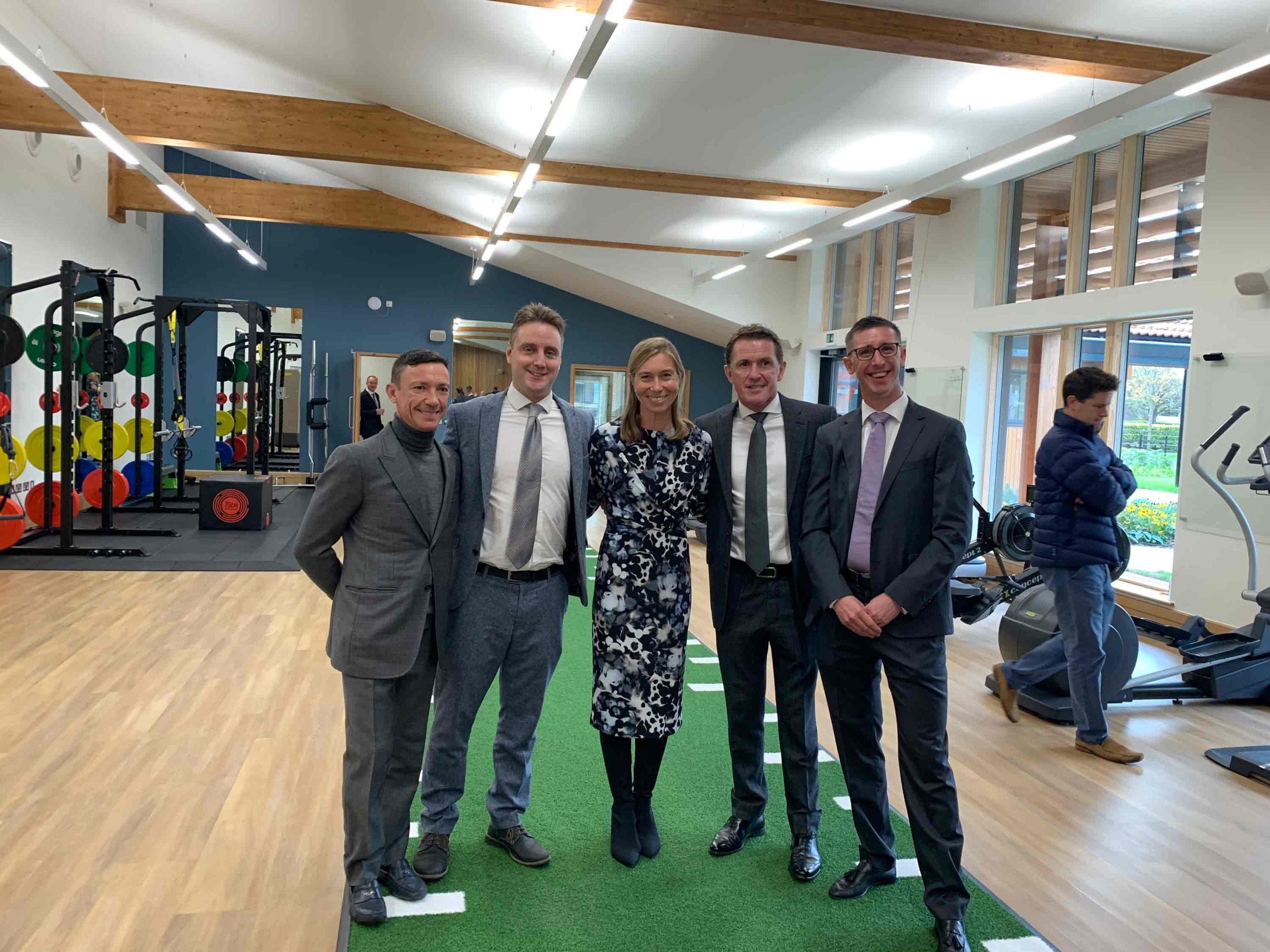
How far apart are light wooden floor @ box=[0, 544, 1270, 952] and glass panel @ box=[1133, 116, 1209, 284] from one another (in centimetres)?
383

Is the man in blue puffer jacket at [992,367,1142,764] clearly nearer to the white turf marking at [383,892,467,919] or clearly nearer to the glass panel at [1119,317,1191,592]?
the white turf marking at [383,892,467,919]

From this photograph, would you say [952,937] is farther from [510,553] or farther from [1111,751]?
[1111,751]

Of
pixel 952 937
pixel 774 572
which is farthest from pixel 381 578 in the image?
pixel 952 937

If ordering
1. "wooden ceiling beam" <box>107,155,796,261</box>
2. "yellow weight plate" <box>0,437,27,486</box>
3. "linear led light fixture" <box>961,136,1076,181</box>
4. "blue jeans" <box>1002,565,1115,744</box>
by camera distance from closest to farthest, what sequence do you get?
"blue jeans" <box>1002,565,1115,744</box>
"linear led light fixture" <box>961,136,1076,181</box>
"yellow weight plate" <box>0,437,27,486</box>
"wooden ceiling beam" <box>107,155,796,261</box>

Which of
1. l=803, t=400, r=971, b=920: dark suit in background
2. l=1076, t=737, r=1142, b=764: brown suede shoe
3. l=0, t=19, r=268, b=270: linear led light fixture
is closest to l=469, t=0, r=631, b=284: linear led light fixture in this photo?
l=803, t=400, r=971, b=920: dark suit in background

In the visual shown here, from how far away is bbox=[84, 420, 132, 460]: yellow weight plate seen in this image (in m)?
9.19

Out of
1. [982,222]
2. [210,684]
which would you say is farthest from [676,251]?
[210,684]

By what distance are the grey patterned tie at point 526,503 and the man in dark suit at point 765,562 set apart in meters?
0.55

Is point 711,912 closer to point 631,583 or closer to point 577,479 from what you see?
point 631,583

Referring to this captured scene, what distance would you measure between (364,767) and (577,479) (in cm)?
100

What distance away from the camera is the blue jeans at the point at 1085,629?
156 inches

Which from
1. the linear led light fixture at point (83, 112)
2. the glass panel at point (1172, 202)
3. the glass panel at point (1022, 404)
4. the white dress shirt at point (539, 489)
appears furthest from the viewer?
the glass panel at point (1022, 404)

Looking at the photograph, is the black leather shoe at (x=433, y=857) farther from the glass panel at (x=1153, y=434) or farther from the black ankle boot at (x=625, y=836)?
the glass panel at (x=1153, y=434)

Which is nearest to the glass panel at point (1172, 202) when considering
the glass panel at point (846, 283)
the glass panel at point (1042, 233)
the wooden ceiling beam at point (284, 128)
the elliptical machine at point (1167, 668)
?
the glass panel at point (1042, 233)
